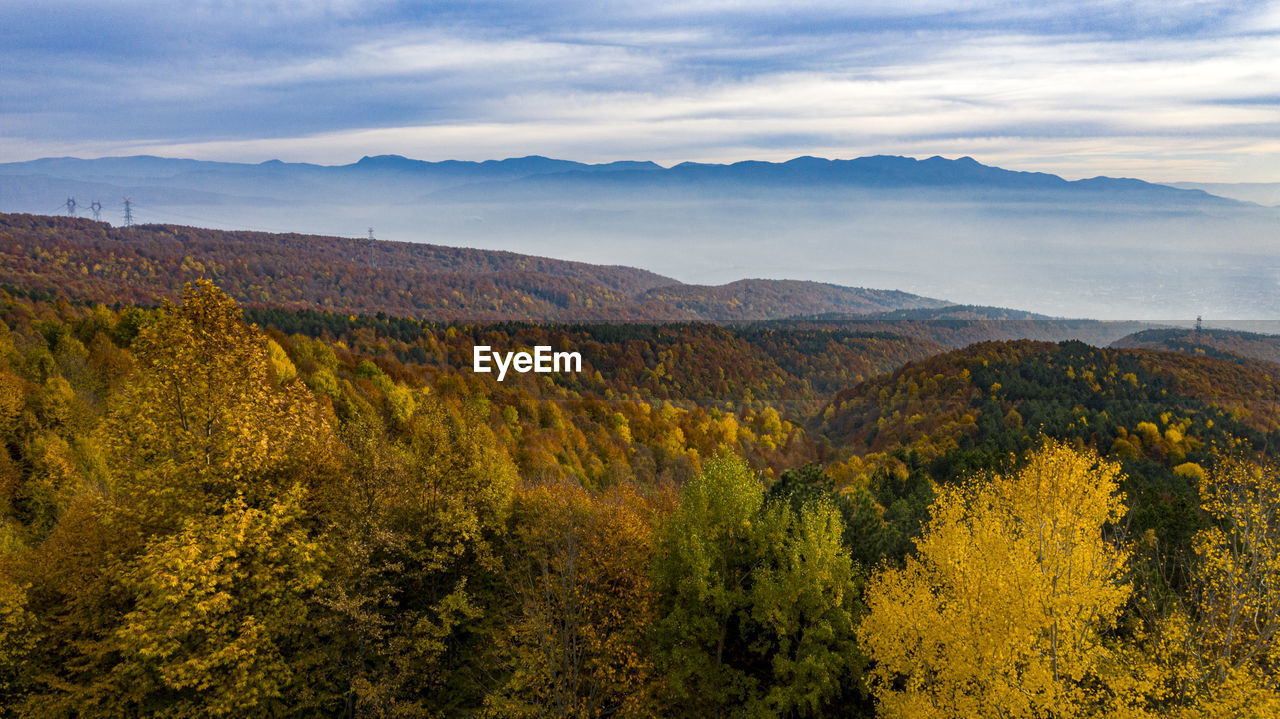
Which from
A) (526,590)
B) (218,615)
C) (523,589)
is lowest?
(526,590)

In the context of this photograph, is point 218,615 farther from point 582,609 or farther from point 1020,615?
point 1020,615

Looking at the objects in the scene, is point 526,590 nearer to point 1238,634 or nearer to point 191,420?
point 191,420

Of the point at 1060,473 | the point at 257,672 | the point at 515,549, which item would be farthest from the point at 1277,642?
the point at 257,672

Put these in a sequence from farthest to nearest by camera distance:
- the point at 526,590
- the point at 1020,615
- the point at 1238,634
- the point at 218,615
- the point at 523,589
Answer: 1. the point at 526,590
2. the point at 218,615
3. the point at 523,589
4. the point at 1020,615
5. the point at 1238,634

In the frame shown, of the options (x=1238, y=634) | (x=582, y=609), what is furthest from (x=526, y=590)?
(x=1238, y=634)

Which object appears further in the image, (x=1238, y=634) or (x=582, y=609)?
(x=582, y=609)

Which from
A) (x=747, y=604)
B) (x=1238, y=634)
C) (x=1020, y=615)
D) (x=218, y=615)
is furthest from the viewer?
(x=747, y=604)

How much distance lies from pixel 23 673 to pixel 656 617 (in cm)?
2563

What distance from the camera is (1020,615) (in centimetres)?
2581

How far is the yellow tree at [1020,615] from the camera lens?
25.2m

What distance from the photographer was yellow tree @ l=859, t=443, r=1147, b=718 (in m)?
25.2

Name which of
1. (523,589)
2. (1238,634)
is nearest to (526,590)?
(523,589)

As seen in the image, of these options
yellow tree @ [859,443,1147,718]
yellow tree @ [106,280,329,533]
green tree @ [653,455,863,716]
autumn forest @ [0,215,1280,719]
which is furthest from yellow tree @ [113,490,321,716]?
yellow tree @ [859,443,1147,718]

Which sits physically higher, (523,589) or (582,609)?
(523,589)
